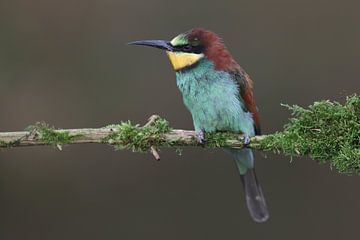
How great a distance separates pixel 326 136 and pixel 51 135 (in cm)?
94

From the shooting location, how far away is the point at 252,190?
3.40m

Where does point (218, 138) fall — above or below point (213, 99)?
below

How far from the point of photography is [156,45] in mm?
3096

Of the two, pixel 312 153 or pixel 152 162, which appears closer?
pixel 312 153

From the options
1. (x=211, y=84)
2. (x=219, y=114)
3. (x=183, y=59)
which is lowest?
(x=219, y=114)

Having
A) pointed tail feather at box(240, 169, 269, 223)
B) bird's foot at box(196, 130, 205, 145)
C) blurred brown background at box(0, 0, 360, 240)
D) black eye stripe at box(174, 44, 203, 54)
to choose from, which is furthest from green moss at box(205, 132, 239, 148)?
blurred brown background at box(0, 0, 360, 240)

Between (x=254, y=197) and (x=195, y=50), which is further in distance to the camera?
(x=254, y=197)

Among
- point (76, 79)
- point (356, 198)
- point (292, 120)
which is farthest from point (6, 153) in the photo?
point (292, 120)

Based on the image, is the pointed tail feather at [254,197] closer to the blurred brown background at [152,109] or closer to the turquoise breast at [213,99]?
the turquoise breast at [213,99]

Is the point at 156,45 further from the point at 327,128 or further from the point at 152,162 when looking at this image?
the point at 152,162

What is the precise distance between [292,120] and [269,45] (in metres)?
2.09

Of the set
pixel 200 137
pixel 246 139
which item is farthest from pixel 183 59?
pixel 246 139

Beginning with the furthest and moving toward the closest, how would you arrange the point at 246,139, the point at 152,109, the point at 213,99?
1. the point at 152,109
2. the point at 213,99
3. the point at 246,139

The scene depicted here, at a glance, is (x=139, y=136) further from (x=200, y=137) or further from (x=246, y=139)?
(x=246, y=139)
